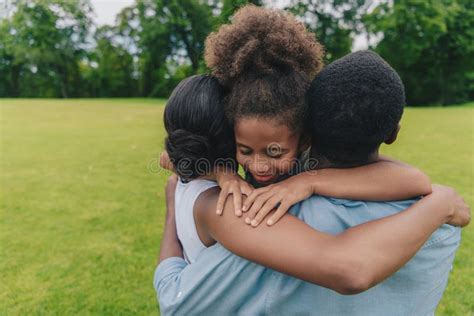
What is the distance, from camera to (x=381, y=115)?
1479 millimetres

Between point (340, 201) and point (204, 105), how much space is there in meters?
0.79

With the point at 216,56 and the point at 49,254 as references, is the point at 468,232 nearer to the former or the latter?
the point at 216,56

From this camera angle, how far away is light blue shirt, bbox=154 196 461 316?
1.40m

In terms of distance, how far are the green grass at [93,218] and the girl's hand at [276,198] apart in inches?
106

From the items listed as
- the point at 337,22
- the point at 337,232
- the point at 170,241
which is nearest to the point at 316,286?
the point at 337,232

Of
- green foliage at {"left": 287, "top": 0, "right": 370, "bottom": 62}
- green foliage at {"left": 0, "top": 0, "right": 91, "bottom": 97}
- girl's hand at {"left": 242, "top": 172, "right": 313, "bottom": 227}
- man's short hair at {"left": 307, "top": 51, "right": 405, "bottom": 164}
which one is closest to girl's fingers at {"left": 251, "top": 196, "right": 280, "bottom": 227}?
girl's hand at {"left": 242, "top": 172, "right": 313, "bottom": 227}

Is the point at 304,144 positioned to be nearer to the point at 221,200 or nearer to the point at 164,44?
the point at 221,200

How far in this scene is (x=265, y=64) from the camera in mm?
1912

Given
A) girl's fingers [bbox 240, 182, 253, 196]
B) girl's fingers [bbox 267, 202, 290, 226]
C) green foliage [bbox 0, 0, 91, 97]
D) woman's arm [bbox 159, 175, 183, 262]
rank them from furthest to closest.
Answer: green foliage [bbox 0, 0, 91, 97] < woman's arm [bbox 159, 175, 183, 262] < girl's fingers [bbox 240, 182, 253, 196] < girl's fingers [bbox 267, 202, 290, 226]

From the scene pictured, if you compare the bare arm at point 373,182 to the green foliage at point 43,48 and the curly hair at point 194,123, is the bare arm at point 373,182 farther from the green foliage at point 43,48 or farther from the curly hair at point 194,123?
the green foliage at point 43,48

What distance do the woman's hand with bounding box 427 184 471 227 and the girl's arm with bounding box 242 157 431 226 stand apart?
0.19ft

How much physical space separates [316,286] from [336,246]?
0.71 ft

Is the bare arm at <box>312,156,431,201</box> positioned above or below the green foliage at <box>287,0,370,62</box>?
below

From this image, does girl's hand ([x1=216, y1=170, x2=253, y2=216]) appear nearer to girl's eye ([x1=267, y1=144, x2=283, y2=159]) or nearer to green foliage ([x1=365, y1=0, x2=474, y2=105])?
girl's eye ([x1=267, y1=144, x2=283, y2=159])
